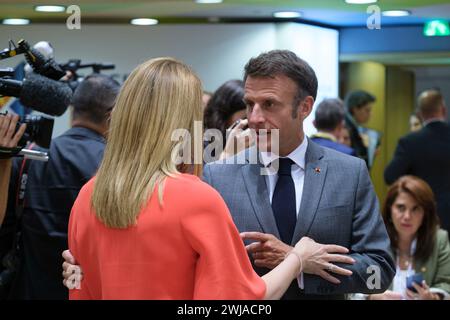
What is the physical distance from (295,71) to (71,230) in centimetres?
87

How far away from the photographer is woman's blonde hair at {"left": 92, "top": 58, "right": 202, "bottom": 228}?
5.77ft

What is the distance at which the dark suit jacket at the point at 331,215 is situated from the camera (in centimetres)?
230

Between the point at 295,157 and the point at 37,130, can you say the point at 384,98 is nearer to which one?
the point at 37,130

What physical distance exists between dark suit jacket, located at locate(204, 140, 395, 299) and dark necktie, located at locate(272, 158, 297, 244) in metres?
0.03

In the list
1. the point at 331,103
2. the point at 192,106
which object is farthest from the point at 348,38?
the point at 192,106

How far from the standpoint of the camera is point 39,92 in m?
2.64

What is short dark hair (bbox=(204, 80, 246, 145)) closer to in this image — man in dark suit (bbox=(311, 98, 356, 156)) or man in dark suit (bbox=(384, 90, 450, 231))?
man in dark suit (bbox=(311, 98, 356, 156))

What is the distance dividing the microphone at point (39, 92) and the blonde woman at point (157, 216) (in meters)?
0.84

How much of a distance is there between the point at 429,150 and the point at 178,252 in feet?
16.3

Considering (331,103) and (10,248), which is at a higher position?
(331,103)

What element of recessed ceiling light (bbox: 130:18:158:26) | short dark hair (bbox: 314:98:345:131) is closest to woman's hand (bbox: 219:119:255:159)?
short dark hair (bbox: 314:98:345:131)

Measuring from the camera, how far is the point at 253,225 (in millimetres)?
2336

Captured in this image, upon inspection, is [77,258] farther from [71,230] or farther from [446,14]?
[446,14]

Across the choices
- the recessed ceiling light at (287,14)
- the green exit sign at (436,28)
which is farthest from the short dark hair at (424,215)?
the green exit sign at (436,28)
